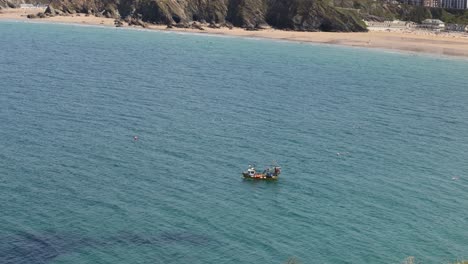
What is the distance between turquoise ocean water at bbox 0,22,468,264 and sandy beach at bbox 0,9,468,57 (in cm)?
4249

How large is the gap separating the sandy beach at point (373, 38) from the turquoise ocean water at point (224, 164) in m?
42.5

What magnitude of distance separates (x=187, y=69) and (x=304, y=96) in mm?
30173

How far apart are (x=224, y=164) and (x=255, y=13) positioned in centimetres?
13073

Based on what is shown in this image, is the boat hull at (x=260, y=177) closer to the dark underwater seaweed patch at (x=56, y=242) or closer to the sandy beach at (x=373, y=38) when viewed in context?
the dark underwater seaweed patch at (x=56, y=242)

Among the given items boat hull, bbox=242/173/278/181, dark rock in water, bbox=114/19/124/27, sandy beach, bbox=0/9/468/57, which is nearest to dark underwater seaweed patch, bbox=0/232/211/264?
boat hull, bbox=242/173/278/181

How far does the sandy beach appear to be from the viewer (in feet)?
542

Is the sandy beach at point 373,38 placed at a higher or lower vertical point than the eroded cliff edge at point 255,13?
lower

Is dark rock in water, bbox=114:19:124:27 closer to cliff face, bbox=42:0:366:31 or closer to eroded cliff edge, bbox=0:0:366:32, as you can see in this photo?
eroded cliff edge, bbox=0:0:366:32

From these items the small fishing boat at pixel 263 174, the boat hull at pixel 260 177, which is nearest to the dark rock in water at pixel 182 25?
the small fishing boat at pixel 263 174

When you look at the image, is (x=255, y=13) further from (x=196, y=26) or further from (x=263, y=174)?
(x=263, y=174)

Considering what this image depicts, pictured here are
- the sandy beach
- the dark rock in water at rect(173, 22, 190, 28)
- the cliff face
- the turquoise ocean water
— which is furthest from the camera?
the dark rock in water at rect(173, 22, 190, 28)

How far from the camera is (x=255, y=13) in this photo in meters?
191

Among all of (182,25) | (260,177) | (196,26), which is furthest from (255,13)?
(260,177)

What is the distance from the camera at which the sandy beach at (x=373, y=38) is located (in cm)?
16512
